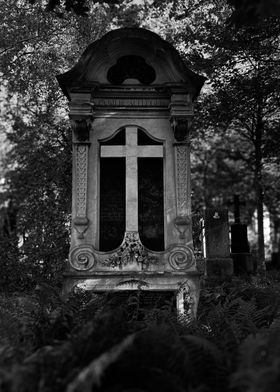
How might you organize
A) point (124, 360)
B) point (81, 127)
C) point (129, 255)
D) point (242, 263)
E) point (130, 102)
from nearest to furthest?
1. point (124, 360)
2. point (129, 255)
3. point (81, 127)
4. point (130, 102)
5. point (242, 263)

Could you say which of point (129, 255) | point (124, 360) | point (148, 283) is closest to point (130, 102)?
point (129, 255)

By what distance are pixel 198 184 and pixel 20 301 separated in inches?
815

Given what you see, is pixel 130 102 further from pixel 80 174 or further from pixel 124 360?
pixel 124 360

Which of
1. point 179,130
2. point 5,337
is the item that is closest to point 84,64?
point 179,130

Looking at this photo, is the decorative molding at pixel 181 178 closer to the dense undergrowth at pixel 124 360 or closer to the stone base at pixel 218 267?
the dense undergrowth at pixel 124 360

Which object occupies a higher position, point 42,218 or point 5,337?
point 42,218

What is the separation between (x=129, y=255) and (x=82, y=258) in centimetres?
72

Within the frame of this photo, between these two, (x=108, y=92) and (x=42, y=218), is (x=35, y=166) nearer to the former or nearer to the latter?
(x=42, y=218)

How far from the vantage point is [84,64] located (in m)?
7.46

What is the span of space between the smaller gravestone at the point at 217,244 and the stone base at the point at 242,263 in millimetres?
1681

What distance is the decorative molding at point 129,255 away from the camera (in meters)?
7.12

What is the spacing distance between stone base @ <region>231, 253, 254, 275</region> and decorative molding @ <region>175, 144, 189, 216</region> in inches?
288

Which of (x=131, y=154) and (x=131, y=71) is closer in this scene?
(x=131, y=154)

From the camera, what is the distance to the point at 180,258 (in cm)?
720
